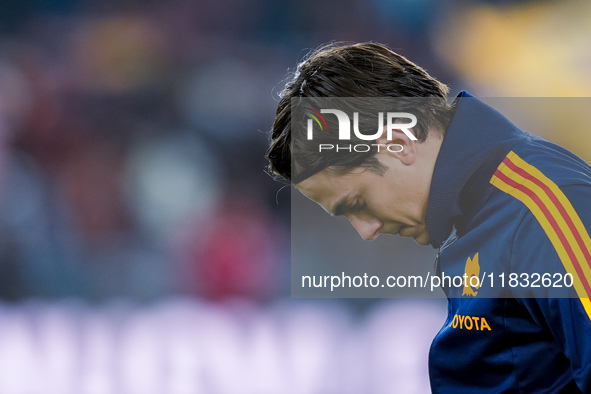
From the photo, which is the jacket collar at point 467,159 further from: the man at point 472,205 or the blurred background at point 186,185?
the blurred background at point 186,185

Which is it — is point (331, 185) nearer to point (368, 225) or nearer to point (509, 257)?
point (368, 225)

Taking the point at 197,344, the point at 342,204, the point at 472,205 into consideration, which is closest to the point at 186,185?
the point at 197,344

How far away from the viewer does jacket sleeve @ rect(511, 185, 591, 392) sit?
600mm

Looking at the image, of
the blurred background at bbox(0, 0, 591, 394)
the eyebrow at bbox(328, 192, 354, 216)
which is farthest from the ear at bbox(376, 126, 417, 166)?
the blurred background at bbox(0, 0, 591, 394)

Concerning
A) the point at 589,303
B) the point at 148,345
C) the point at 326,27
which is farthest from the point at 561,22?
the point at 589,303

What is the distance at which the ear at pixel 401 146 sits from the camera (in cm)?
86

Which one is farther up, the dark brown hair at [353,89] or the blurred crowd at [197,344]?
the dark brown hair at [353,89]

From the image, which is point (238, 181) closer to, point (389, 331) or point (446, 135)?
point (389, 331)

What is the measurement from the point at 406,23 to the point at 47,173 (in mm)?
2059

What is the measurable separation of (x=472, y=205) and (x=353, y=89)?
0.80ft

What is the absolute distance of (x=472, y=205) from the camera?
81 centimetres

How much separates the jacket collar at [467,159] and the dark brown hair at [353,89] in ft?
0.17

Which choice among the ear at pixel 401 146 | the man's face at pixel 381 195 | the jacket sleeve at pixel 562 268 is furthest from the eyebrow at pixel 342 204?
the jacket sleeve at pixel 562 268

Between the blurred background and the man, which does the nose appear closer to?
the man
